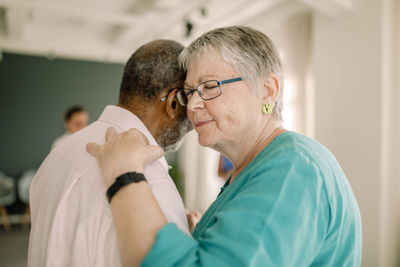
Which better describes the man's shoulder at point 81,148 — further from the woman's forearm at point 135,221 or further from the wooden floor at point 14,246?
the wooden floor at point 14,246

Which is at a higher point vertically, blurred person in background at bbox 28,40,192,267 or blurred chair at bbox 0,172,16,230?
blurred person in background at bbox 28,40,192,267

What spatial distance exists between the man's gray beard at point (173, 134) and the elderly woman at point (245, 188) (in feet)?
0.50

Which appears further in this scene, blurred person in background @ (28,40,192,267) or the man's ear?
the man's ear

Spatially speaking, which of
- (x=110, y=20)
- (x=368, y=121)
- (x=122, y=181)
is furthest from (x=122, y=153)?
(x=110, y=20)

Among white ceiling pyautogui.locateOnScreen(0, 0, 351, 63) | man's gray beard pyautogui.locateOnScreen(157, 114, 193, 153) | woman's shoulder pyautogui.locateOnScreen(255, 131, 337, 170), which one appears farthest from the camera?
white ceiling pyautogui.locateOnScreen(0, 0, 351, 63)

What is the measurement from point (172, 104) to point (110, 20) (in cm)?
489

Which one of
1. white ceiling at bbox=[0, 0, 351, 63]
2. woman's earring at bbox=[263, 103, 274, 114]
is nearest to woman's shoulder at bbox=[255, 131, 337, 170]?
woman's earring at bbox=[263, 103, 274, 114]

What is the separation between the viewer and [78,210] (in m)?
0.98

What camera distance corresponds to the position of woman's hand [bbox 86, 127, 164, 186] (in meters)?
0.93

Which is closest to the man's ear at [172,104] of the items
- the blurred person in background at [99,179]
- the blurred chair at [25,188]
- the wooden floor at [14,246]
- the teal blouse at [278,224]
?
the blurred person in background at [99,179]

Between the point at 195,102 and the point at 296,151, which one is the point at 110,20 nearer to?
the point at 195,102

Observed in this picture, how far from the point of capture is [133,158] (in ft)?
3.12

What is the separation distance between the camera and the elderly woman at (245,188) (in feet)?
2.52

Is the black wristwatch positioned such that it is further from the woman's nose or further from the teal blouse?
the woman's nose
